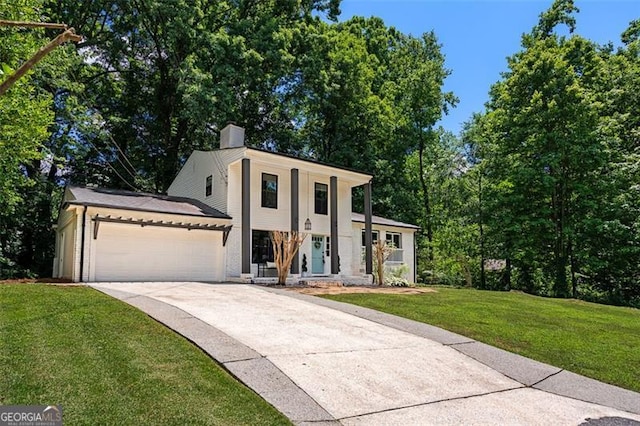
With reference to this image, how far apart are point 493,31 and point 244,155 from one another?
10984 millimetres

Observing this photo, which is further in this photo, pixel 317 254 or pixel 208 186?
pixel 317 254

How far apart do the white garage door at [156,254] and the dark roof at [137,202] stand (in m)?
0.68

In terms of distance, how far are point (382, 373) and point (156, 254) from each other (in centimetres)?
1196

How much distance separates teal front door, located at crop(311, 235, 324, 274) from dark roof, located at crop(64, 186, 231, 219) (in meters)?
4.72

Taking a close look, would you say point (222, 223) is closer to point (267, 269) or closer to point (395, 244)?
point (267, 269)

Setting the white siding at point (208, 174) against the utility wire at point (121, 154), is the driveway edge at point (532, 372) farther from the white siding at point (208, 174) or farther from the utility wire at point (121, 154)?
the utility wire at point (121, 154)

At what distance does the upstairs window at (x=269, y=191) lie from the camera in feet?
63.0

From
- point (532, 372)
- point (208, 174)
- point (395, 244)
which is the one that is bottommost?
point (532, 372)

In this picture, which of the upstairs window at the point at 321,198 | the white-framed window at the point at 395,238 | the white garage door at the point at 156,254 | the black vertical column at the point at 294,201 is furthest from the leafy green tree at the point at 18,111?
the white-framed window at the point at 395,238

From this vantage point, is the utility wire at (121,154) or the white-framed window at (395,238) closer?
the white-framed window at (395,238)

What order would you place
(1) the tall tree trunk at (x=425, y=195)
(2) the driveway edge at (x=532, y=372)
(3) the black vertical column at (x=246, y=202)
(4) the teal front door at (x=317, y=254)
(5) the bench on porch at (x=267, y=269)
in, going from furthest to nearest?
1. (1) the tall tree trunk at (x=425, y=195)
2. (4) the teal front door at (x=317, y=254)
3. (5) the bench on porch at (x=267, y=269)
4. (3) the black vertical column at (x=246, y=202)
5. (2) the driveway edge at (x=532, y=372)

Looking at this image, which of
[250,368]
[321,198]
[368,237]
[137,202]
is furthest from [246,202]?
[250,368]

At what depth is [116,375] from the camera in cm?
512

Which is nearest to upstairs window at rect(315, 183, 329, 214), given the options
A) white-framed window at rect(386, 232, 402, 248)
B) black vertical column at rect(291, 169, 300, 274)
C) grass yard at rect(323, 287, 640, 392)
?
black vertical column at rect(291, 169, 300, 274)
